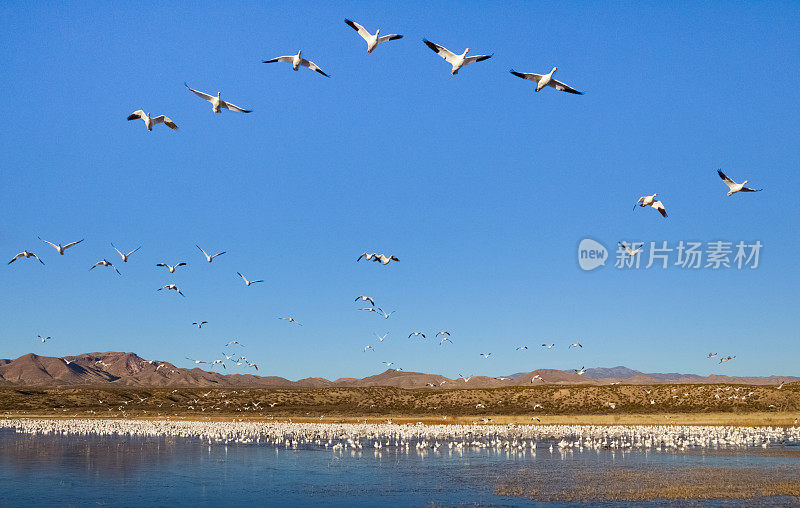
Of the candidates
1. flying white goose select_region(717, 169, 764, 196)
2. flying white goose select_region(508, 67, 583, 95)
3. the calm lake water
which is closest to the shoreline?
the calm lake water

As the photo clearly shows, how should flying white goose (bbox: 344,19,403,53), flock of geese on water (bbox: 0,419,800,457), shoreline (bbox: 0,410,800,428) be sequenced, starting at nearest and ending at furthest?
flying white goose (bbox: 344,19,403,53), flock of geese on water (bbox: 0,419,800,457), shoreline (bbox: 0,410,800,428)

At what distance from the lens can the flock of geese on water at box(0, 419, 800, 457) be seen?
42.4m

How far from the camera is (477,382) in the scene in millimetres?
176375

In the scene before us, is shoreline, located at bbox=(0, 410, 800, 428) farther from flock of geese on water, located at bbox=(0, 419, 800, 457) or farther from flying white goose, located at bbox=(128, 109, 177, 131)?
flying white goose, located at bbox=(128, 109, 177, 131)

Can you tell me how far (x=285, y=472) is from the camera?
106ft

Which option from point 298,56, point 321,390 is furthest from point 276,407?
point 298,56

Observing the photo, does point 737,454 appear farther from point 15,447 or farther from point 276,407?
point 276,407

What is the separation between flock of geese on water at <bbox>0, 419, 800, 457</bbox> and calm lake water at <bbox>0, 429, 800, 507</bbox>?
2.75m

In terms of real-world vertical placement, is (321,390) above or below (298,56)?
below

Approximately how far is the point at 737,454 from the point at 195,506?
26986mm

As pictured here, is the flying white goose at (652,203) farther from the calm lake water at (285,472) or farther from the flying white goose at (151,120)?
the flying white goose at (151,120)

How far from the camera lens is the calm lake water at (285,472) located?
25.0 m

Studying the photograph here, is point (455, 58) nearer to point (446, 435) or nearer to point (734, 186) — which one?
point (734, 186)

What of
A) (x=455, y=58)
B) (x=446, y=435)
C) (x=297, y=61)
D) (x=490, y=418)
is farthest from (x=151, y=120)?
(x=490, y=418)
